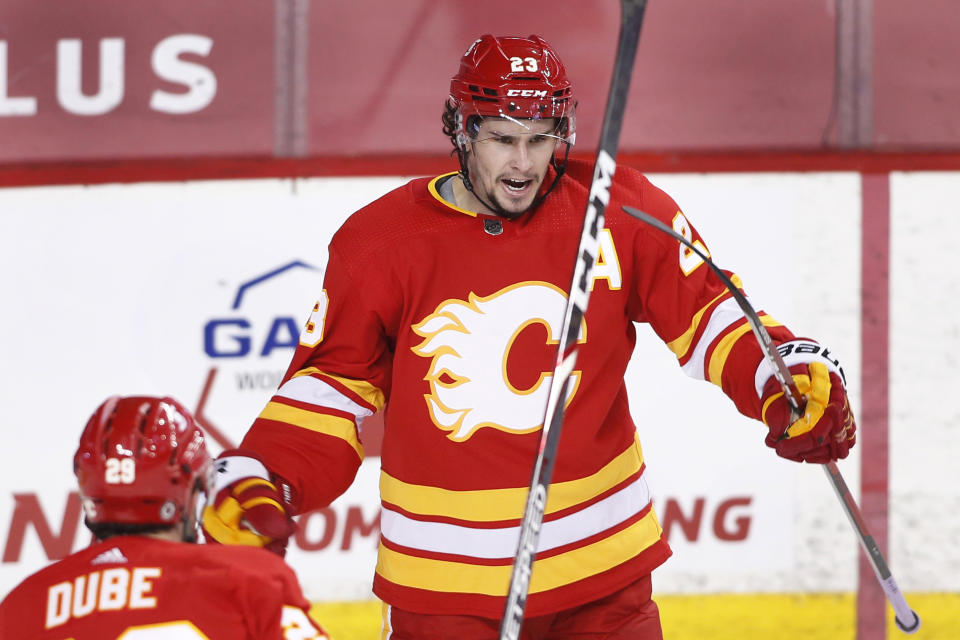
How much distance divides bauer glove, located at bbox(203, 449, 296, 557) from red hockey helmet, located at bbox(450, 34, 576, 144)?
67cm

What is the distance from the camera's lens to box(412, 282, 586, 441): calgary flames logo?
2359mm

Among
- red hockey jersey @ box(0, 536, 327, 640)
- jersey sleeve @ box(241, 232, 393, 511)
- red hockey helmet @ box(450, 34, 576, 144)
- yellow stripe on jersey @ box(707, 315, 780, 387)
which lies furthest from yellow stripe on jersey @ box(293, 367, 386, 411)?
red hockey jersey @ box(0, 536, 327, 640)

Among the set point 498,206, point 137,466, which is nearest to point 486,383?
point 498,206

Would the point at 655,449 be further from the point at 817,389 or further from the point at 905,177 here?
the point at 817,389

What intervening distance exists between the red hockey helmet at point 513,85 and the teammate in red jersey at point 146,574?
83cm

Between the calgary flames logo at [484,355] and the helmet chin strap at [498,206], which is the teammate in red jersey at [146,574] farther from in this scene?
the helmet chin strap at [498,206]

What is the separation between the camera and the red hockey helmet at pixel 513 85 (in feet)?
7.70

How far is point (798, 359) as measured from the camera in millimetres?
2320

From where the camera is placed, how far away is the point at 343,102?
379 centimetres

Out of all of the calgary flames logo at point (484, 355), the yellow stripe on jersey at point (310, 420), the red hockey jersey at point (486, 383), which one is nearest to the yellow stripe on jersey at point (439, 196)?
the red hockey jersey at point (486, 383)

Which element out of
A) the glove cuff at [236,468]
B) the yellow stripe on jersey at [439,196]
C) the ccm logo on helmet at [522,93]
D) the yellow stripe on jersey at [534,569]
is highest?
the ccm logo on helmet at [522,93]

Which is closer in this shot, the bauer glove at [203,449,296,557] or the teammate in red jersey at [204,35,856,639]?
the bauer glove at [203,449,296,557]

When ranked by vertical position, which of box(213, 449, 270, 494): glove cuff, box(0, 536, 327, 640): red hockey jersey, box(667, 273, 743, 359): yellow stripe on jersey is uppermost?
box(667, 273, 743, 359): yellow stripe on jersey

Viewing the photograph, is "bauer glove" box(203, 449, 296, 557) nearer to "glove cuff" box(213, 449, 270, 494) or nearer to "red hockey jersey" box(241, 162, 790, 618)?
"glove cuff" box(213, 449, 270, 494)
